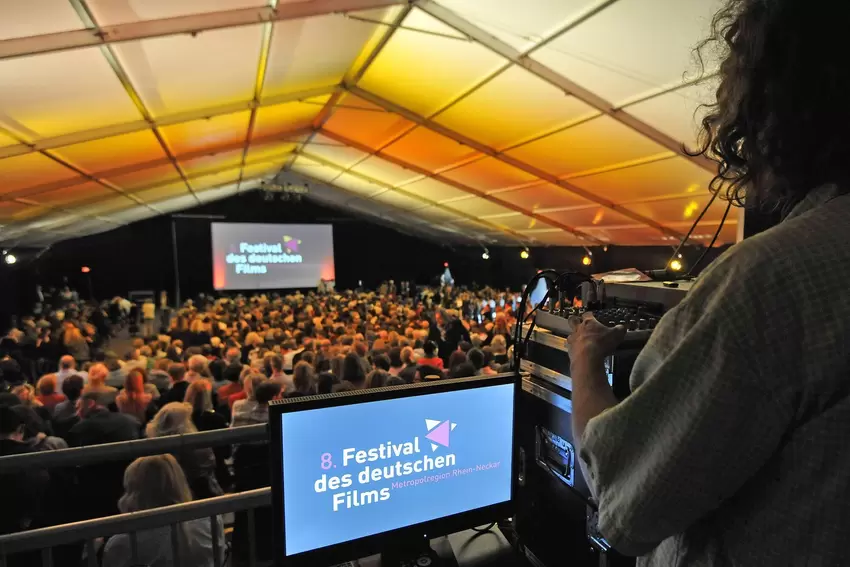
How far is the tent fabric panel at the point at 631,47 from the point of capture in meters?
3.46

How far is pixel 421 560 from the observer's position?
128cm

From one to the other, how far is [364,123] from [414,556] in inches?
303

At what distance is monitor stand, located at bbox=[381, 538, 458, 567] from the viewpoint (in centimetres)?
126

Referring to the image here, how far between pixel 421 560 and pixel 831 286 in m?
1.15

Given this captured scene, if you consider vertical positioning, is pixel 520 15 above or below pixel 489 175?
above

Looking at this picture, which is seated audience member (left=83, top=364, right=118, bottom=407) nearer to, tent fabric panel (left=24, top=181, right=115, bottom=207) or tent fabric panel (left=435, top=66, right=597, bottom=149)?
tent fabric panel (left=24, top=181, right=115, bottom=207)

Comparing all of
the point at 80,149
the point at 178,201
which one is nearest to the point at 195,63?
the point at 80,149

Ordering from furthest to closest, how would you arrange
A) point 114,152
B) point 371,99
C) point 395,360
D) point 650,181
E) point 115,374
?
point 650,181, point 371,99, point 114,152, point 115,374, point 395,360

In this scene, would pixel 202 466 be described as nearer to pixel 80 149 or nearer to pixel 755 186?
pixel 755 186

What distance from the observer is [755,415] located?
502 mm

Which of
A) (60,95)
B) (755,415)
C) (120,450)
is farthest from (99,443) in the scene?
(755,415)

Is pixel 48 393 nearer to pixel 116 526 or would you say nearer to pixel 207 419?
pixel 207 419

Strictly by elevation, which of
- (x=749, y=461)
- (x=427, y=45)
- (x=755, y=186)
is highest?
(x=427, y=45)

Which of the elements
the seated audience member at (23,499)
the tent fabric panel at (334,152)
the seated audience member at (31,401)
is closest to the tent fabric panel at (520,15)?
the seated audience member at (23,499)
